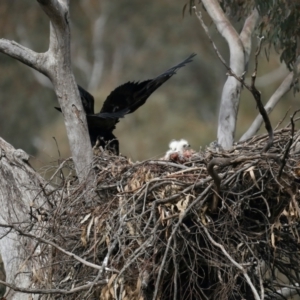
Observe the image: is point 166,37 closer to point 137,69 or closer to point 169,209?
point 137,69

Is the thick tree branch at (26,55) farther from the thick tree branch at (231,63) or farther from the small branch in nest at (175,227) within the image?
the thick tree branch at (231,63)

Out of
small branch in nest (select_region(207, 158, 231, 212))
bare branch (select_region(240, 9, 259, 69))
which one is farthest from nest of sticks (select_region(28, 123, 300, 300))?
bare branch (select_region(240, 9, 259, 69))

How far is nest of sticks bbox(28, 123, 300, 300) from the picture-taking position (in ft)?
14.7

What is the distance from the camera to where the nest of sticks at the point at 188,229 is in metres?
4.48

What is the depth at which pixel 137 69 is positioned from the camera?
91.4ft

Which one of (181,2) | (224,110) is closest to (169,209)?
(224,110)

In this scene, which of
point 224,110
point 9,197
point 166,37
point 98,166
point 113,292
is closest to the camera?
point 113,292

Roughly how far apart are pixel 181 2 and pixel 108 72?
17.9 ft

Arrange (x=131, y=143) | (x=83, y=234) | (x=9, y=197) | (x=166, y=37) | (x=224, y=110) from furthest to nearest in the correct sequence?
(x=166, y=37)
(x=131, y=143)
(x=224, y=110)
(x=9, y=197)
(x=83, y=234)

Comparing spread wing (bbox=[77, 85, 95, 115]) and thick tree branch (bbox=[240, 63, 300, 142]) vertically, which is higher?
thick tree branch (bbox=[240, 63, 300, 142])

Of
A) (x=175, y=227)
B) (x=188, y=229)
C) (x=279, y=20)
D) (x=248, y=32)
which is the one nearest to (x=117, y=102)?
(x=188, y=229)

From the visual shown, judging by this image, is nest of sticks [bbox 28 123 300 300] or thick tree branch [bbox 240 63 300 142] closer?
nest of sticks [bbox 28 123 300 300]

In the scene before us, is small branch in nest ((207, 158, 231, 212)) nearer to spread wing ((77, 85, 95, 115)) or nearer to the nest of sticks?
the nest of sticks

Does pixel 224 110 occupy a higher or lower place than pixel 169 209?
higher
